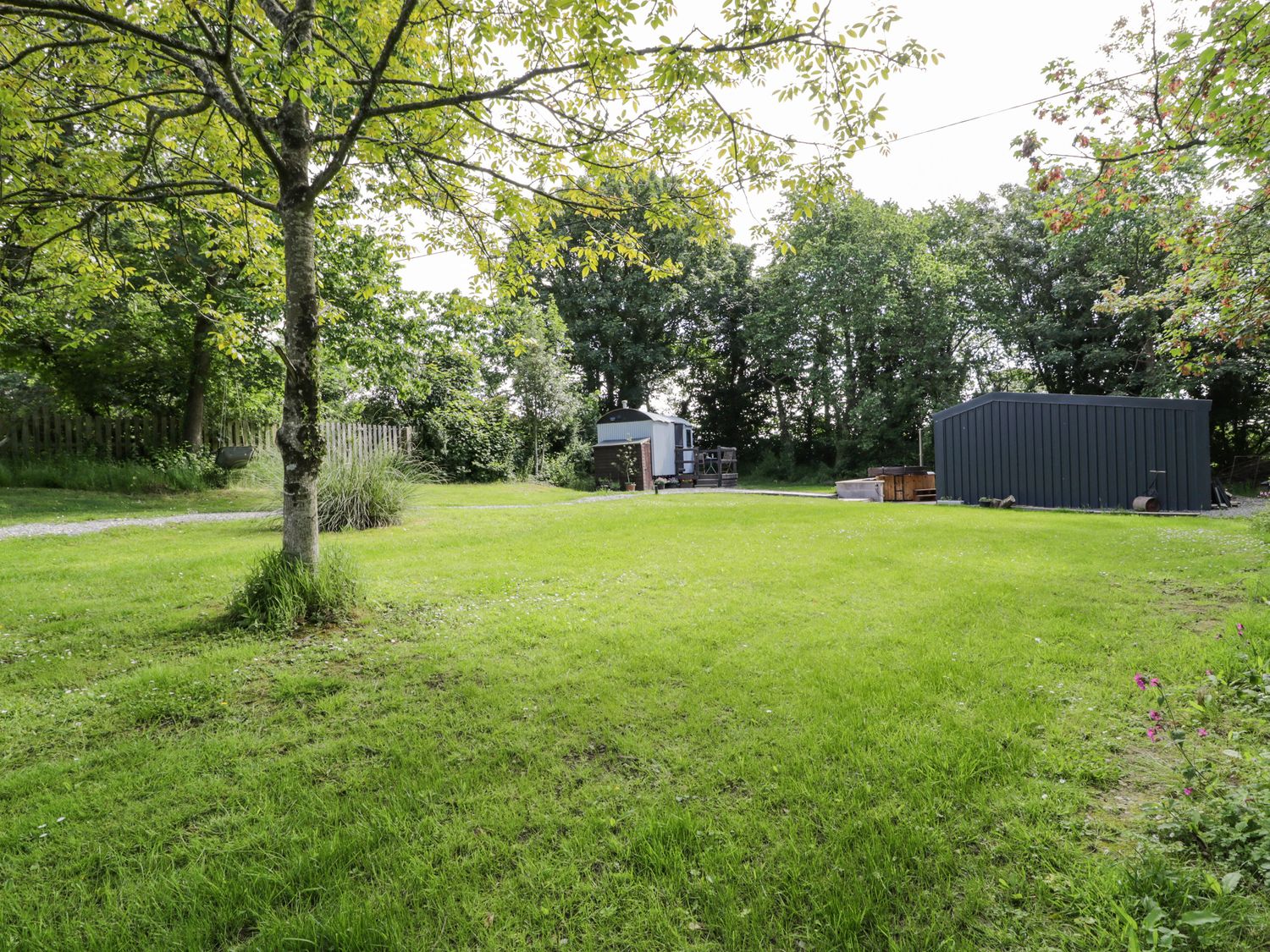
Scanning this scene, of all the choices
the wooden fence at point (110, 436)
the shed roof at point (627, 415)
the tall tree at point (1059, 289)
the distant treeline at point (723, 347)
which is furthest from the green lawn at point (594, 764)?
the tall tree at point (1059, 289)

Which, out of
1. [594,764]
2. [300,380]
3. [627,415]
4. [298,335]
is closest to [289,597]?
[300,380]

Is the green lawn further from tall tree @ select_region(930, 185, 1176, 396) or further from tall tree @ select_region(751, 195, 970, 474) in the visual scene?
tall tree @ select_region(751, 195, 970, 474)

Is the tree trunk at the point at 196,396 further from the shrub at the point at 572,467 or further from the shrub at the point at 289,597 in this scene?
the shrub at the point at 572,467

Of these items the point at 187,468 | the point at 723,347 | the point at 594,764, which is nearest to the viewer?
the point at 594,764

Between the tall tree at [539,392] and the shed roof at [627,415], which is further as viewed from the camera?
the shed roof at [627,415]

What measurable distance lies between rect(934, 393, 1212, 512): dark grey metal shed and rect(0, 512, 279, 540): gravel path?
15839 mm

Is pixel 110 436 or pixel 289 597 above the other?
pixel 110 436

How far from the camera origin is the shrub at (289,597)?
411cm

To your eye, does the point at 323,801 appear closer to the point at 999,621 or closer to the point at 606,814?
the point at 606,814

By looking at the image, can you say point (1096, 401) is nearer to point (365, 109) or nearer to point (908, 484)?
point (908, 484)

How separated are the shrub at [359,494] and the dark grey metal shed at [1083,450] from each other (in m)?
13.9

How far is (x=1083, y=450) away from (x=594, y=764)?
593 inches

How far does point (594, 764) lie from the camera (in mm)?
2502

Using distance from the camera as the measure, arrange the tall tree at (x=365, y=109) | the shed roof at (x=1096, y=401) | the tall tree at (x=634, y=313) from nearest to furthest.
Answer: the tall tree at (x=365, y=109) → the shed roof at (x=1096, y=401) → the tall tree at (x=634, y=313)
